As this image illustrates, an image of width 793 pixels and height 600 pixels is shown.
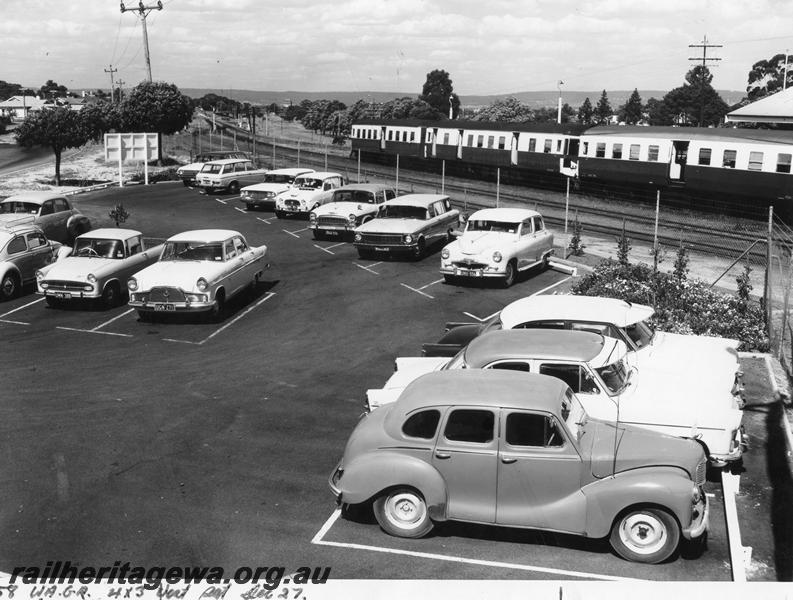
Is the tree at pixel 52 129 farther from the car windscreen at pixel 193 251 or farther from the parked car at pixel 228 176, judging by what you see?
the car windscreen at pixel 193 251

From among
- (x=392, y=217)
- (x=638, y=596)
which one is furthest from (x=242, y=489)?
(x=392, y=217)

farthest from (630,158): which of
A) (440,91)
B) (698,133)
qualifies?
(440,91)

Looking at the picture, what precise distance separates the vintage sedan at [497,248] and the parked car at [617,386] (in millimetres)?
9287

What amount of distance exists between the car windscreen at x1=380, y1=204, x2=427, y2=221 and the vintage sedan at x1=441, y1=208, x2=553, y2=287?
292 cm

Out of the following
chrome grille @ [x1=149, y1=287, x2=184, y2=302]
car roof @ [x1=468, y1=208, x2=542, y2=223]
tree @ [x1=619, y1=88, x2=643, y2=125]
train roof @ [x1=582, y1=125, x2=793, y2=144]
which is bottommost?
chrome grille @ [x1=149, y1=287, x2=184, y2=302]

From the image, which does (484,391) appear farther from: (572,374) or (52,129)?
(52,129)

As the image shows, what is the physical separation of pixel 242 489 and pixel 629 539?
4.22 meters

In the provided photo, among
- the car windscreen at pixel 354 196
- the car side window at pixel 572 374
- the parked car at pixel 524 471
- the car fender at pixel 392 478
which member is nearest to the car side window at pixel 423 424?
the parked car at pixel 524 471

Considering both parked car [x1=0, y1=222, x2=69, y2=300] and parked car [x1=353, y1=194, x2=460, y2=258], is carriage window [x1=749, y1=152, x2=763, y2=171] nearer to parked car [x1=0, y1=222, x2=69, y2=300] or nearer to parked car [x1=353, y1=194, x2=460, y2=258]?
parked car [x1=353, y1=194, x2=460, y2=258]

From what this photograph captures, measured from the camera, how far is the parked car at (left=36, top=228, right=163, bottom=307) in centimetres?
1783

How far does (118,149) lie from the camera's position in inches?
1633

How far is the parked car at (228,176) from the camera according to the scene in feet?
121

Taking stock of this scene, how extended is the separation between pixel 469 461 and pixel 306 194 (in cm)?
2318

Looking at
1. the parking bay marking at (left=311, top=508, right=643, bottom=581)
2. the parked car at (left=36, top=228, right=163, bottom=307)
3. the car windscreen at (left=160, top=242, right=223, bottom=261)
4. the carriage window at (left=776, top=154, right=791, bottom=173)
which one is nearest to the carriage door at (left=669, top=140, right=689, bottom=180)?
the carriage window at (left=776, top=154, right=791, bottom=173)
